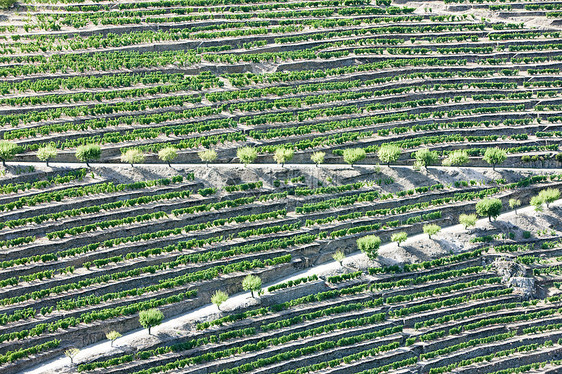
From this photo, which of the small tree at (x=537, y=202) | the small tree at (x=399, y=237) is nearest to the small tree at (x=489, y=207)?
the small tree at (x=537, y=202)

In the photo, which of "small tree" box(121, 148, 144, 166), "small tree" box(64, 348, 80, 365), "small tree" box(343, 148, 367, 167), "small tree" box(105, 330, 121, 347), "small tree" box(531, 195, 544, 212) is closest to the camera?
"small tree" box(64, 348, 80, 365)

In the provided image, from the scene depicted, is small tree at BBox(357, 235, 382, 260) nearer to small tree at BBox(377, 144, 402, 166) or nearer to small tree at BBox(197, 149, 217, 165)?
small tree at BBox(377, 144, 402, 166)

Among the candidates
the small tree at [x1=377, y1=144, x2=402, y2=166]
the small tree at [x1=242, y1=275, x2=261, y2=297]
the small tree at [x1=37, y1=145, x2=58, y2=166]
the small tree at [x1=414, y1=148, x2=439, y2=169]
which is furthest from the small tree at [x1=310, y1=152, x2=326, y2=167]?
the small tree at [x1=37, y1=145, x2=58, y2=166]

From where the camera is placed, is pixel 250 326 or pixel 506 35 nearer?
pixel 250 326

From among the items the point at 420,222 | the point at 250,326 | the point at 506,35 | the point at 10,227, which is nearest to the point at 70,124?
the point at 10,227

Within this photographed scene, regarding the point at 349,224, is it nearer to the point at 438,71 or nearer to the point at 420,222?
the point at 420,222

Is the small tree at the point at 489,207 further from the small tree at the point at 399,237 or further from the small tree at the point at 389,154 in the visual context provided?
the small tree at the point at 389,154
